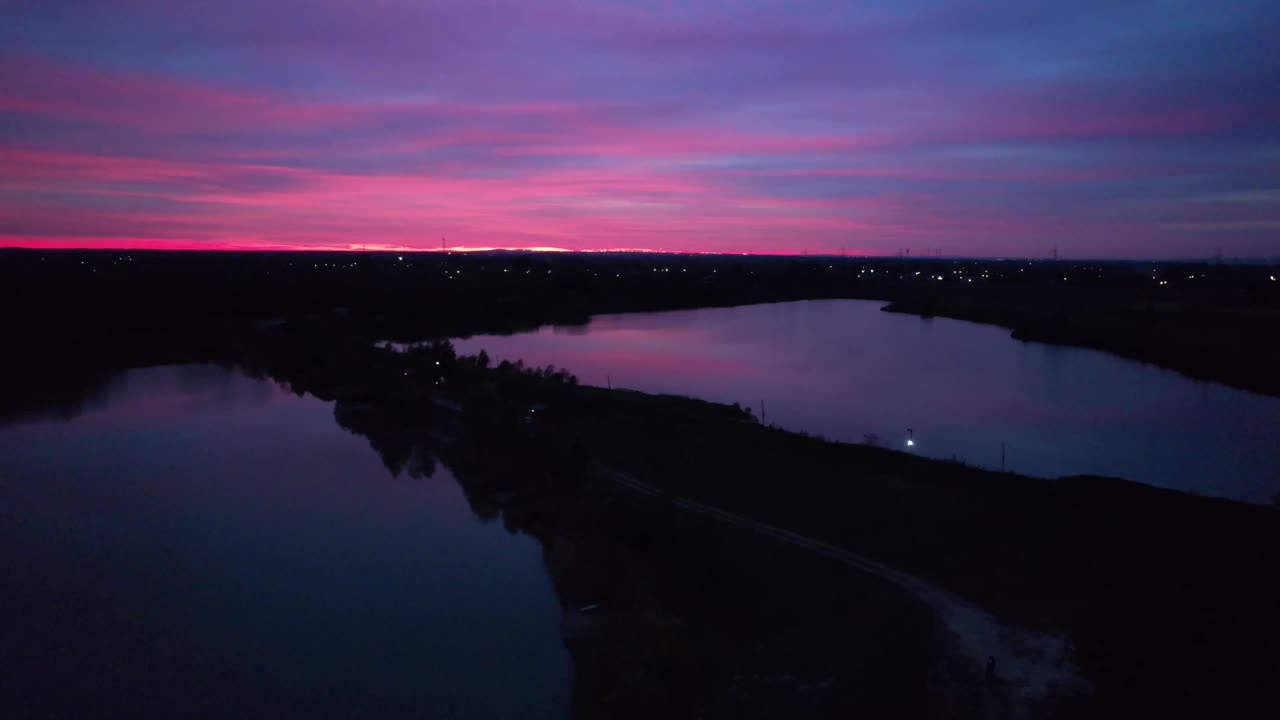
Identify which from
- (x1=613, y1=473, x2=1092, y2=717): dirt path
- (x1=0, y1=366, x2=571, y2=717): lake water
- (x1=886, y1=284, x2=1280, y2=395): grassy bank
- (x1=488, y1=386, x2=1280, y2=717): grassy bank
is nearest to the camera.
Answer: (x1=488, y1=386, x2=1280, y2=717): grassy bank

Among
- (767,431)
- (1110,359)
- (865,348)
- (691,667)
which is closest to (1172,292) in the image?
(1110,359)

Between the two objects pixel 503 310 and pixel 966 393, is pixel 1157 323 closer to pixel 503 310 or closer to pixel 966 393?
pixel 966 393

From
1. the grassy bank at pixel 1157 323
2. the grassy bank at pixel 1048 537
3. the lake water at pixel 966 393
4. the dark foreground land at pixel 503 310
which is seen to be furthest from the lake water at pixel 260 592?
the grassy bank at pixel 1157 323

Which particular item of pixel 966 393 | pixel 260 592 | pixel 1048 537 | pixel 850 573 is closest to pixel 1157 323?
pixel 966 393

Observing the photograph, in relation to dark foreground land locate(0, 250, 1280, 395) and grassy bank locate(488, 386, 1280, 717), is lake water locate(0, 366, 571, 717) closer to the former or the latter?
grassy bank locate(488, 386, 1280, 717)

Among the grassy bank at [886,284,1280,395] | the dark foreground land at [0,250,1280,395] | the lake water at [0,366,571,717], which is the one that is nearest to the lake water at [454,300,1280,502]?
the grassy bank at [886,284,1280,395]

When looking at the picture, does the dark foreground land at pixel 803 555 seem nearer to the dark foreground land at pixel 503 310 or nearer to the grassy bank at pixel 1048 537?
the grassy bank at pixel 1048 537
